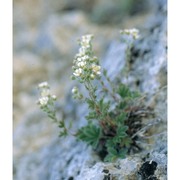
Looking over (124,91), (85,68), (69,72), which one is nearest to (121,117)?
(124,91)

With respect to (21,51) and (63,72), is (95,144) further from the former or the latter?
(21,51)

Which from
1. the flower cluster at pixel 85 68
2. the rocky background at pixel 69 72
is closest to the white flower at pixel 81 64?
the flower cluster at pixel 85 68

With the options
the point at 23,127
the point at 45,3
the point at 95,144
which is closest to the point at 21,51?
the point at 45,3

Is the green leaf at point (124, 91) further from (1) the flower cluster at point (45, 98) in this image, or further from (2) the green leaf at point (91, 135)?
(1) the flower cluster at point (45, 98)

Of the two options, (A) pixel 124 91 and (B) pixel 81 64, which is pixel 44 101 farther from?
(A) pixel 124 91

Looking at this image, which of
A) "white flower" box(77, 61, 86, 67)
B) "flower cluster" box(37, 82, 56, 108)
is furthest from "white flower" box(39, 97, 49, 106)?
"white flower" box(77, 61, 86, 67)
